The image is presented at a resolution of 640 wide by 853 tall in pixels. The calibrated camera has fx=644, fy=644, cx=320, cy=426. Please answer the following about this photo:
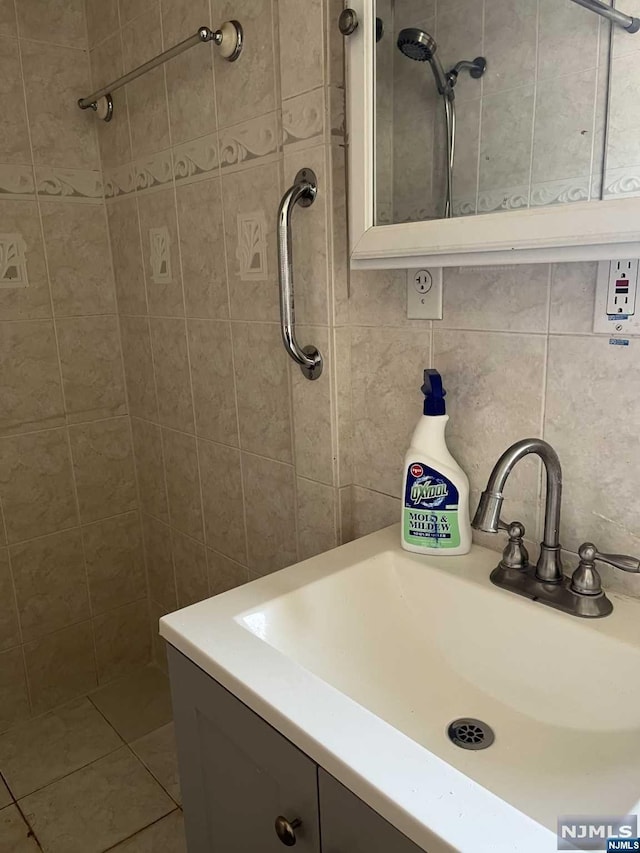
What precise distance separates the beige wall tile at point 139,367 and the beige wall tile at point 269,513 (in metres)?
0.47

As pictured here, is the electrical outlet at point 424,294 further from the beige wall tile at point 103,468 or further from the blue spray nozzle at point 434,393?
the beige wall tile at point 103,468

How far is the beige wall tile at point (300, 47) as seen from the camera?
3.39 feet

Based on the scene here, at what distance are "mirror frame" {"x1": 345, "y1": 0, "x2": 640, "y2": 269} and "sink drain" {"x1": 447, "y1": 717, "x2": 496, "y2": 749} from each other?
1.92 ft

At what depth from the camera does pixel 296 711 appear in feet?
2.24

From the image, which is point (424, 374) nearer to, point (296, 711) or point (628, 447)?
point (628, 447)

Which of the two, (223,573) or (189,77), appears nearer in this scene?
(189,77)

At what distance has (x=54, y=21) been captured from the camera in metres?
1.66

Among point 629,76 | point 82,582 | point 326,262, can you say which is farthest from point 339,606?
point 82,582

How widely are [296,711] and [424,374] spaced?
54 cm

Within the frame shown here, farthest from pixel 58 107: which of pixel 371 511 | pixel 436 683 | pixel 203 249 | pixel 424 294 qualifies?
pixel 436 683

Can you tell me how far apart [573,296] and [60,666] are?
1794 millimetres

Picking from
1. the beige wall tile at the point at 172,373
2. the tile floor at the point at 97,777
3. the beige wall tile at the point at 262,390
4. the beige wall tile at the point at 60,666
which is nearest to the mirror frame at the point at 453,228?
the beige wall tile at the point at 262,390

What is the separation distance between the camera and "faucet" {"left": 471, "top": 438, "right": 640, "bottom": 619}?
0.82 m

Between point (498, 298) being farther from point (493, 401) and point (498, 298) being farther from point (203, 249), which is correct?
point (203, 249)
